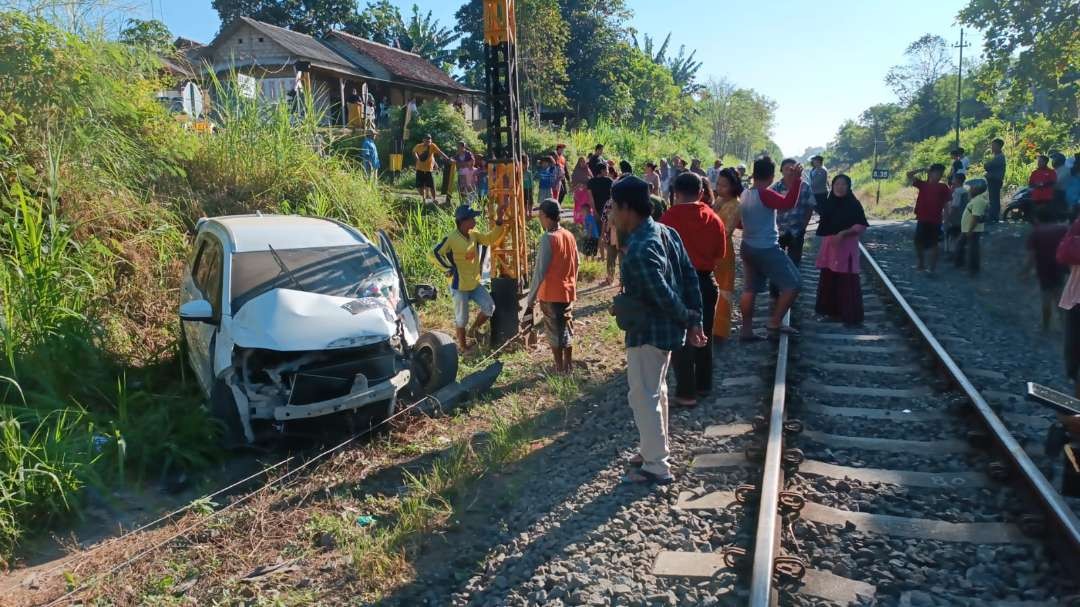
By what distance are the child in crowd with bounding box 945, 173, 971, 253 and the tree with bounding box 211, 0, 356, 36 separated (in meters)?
46.6

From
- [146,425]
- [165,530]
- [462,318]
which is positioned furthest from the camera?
[462,318]

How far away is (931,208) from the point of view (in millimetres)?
12078

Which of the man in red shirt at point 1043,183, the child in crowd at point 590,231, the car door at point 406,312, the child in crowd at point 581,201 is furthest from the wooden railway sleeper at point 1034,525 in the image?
the child in crowd at point 581,201

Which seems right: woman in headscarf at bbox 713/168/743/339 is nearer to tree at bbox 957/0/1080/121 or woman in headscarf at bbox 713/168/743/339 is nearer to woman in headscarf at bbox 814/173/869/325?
woman in headscarf at bbox 814/173/869/325

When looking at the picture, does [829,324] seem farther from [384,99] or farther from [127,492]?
[384,99]

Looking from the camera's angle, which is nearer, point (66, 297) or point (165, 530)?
point (165, 530)

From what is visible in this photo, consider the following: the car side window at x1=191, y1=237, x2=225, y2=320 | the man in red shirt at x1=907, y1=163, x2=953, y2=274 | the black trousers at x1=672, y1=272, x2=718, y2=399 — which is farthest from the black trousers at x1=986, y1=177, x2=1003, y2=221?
the car side window at x1=191, y1=237, x2=225, y2=320

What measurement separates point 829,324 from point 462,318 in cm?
427

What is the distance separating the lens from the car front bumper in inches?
219

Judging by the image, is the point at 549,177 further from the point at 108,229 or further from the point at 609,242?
the point at 108,229

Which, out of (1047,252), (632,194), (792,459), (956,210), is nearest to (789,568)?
(792,459)

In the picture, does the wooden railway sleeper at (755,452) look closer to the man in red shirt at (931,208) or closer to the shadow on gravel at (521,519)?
the shadow on gravel at (521,519)

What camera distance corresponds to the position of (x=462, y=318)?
8562 mm

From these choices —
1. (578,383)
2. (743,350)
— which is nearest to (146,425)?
(578,383)
